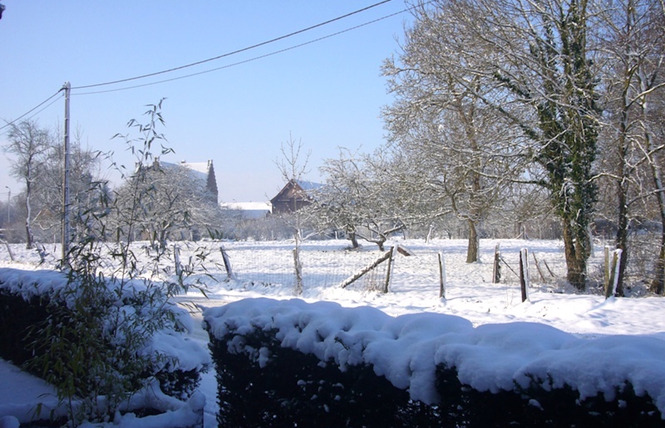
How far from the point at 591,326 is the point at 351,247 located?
70.0 feet

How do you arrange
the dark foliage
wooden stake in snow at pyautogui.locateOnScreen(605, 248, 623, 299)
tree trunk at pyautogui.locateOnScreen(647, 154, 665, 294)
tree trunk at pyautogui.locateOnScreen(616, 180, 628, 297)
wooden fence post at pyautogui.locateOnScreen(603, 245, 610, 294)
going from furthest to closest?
tree trunk at pyautogui.locateOnScreen(616, 180, 628, 297) → tree trunk at pyautogui.locateOnScreen(647, 154, 665, 294) → wooden fence post at pyautogui.locateOnScreen(603, 245, 610, 294) → wooden stake in snow at pyautogui.locateOnScreen(605, 248, 623, 299) → the dark foliage

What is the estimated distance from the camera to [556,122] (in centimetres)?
1336

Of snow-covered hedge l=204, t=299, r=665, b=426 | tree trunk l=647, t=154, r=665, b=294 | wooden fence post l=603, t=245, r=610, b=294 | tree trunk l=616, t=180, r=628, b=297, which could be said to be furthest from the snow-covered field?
tree trunk l=616, t=180, r=628, b=297

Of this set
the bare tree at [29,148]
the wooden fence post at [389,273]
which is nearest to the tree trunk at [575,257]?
the wooden fence post at [389,273]

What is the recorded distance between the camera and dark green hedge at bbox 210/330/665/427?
185 centimetres

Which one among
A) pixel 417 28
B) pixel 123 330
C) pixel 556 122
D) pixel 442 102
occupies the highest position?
pixel 417 28

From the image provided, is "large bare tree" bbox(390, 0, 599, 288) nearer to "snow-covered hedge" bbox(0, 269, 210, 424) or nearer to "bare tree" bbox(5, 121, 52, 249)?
"snow-covered hedge" bbox(0, 269, 210, 424)

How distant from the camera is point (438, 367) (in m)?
2.29

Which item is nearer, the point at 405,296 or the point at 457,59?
the point at 405,296

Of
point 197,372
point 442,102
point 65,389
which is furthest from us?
point 442,102

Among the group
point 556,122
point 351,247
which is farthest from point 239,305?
point 351,247

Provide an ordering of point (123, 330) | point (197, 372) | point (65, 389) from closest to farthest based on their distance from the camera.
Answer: point (65, 389), point (123, 330), point (197, 372)

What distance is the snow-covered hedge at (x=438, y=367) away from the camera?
6.05 feet

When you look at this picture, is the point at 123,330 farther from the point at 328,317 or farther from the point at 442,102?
the point at 442,102
